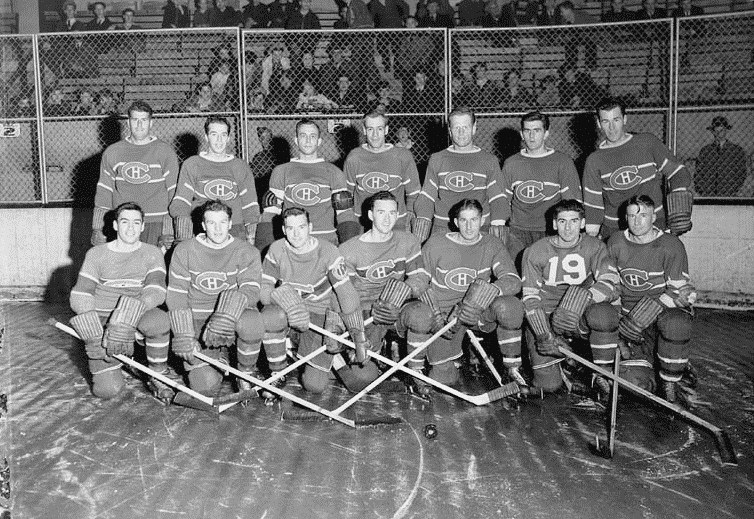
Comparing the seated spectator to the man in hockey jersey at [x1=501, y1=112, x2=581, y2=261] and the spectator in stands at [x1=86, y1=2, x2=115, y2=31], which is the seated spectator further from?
the spectator in stands at [x1=86, y1=2, x2=115, y2=31]

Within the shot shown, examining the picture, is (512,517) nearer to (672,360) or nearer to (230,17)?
(672,360)

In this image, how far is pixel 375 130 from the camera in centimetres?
560

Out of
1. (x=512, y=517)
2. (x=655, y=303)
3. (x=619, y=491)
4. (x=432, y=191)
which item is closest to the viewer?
(x=512, y=517)

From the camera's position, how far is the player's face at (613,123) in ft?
17.7

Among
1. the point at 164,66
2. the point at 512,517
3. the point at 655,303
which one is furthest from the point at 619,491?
the point at 164,66

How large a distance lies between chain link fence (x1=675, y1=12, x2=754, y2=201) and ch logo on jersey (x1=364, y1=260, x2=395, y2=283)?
14.5 feet

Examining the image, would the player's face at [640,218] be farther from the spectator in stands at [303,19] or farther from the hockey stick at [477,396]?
the spectator in stands at [303,19]

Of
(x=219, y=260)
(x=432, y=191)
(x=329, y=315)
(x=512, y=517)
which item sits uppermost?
(x=432, y=191)

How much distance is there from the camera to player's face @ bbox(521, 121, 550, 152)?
17.9 ft

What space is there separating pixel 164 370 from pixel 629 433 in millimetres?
2986

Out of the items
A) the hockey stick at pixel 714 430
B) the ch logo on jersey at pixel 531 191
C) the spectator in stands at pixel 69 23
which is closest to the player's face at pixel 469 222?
the ch logo on jersey at pixel 531 191

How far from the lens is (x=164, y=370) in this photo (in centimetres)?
479

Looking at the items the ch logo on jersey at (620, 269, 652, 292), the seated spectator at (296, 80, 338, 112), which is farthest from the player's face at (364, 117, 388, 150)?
the seated spectator at (296, 80, 338, 112)

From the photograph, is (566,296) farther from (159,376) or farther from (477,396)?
(159,376)
